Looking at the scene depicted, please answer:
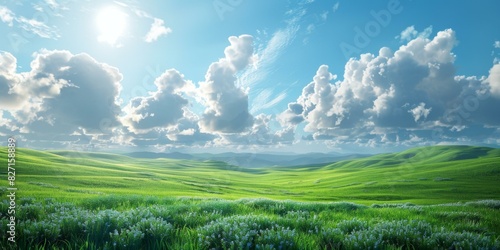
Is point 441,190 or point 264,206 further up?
point 264,206

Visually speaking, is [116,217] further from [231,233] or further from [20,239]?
[231,233]

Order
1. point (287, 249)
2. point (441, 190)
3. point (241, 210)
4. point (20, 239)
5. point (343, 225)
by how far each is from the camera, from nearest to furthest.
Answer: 1. point (287, 249)
2. point (20, 239)
3. point (343, 225)
4. point (241, 210)
5. point (441, 190)

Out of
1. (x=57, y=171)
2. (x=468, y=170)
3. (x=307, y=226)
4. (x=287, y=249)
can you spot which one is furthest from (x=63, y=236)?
(x=468, y=170)

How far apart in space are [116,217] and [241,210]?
4626 mm

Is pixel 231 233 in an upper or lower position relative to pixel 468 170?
upper

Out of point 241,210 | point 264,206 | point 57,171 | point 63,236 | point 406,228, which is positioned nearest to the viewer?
point 63,236

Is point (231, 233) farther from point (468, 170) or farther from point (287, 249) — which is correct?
point (468, 170)

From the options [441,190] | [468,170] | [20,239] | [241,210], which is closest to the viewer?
[20,239]

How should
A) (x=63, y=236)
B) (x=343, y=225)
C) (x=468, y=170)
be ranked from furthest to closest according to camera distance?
(x=468, y=170)
(x=343, y=225)
(x=63, y=236)

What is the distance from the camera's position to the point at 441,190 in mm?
72312

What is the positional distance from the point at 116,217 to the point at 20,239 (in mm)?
1723

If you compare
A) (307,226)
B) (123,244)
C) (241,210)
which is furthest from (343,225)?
(123,244)

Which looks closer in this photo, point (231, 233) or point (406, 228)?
point (231, 233)

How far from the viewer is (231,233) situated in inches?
215
